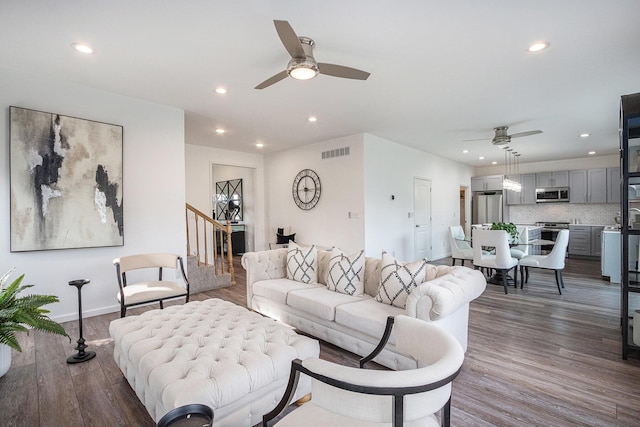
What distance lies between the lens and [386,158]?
245 inches

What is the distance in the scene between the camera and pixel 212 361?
67.4 inches

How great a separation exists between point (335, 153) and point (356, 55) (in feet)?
10.7

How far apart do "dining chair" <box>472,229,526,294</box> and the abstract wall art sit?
525 centimetres

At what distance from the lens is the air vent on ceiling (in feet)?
19.4

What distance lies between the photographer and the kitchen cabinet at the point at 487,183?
9.31 meters

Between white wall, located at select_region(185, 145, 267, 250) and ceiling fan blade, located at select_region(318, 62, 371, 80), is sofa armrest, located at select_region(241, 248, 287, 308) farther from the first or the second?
white wall, located at select_region(185, 145, 267, 250)

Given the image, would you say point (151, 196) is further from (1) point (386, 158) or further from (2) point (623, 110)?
(2) point (623, 110)

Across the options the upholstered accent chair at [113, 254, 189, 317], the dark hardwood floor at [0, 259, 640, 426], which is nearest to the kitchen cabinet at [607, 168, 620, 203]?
the dark hardwood floor at [0, 259, 640, 426]

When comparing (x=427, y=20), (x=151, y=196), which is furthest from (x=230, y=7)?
(x=151, y=196)

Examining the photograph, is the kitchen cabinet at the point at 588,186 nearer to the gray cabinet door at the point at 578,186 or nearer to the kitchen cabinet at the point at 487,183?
the gray cabinet door at the point at 578,186

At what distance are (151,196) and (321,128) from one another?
2.93 meters

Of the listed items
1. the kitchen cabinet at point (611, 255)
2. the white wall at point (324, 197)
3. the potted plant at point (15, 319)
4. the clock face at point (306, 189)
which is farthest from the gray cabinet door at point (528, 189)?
the potted plant at point (15, 319)

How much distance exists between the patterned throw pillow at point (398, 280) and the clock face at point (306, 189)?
12.6 ft

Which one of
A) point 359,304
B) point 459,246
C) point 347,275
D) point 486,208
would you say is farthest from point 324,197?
point 486,208
